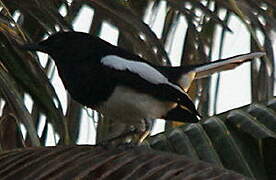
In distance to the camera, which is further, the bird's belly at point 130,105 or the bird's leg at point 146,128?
the bird's leg at point 146,128

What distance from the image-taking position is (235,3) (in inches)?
149

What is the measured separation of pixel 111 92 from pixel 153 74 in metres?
0.22

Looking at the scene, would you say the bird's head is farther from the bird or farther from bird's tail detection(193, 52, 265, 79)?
bird's tail detection(193, 52, 265, 79)

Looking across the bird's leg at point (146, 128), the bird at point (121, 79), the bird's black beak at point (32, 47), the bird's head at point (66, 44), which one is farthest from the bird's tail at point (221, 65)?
the bird's black beak at point (32, 47)

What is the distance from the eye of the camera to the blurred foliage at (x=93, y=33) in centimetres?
351

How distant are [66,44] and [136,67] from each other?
350 mm

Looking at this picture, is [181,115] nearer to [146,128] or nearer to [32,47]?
[146,128]

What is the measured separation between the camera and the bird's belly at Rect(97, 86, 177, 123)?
3.91 meters

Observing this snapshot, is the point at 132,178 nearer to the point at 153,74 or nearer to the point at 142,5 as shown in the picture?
the point at 153,74

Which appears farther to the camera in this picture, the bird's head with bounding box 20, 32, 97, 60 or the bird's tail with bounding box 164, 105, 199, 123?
the bird's head with bounding box 20, 32, 97, 60

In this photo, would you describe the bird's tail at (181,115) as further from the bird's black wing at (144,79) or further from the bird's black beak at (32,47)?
the bird's black beak at (32,47)

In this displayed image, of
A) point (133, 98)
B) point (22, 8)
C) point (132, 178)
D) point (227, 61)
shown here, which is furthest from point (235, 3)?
point (132, 178)

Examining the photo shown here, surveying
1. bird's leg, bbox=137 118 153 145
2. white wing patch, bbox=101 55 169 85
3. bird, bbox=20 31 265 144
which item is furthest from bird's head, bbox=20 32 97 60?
bird's leg, bbox=137 118 153 145

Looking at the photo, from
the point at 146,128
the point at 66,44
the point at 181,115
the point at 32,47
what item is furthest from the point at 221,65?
the point at 32,47
